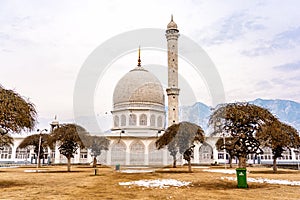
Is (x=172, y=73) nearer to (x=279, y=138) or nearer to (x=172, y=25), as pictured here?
(x=172, y=25)

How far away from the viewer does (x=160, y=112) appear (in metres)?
69.1

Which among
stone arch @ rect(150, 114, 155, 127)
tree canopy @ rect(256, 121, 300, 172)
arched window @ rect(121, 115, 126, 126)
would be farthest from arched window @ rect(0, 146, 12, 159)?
tree canopy @ rect(256, 121, 300, 172)

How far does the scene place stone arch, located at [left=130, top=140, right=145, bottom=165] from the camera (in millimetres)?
62397

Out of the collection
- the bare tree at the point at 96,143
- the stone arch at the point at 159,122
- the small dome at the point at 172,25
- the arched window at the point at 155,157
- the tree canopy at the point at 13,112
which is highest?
the small dome at the point at 172,25

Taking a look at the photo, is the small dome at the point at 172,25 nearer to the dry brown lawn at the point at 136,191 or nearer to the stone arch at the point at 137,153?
the stone arch at the point at 137,153

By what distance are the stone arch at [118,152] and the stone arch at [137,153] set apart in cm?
175

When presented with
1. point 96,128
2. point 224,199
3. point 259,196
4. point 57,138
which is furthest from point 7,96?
point 96,128

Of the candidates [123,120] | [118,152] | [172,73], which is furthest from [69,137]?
[172,73]

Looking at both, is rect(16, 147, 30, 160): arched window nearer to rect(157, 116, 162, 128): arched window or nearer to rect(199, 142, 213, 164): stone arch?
rect(157, 116, 162, 128): arched window

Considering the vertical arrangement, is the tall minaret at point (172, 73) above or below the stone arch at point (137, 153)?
above

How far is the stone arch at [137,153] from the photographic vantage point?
62397 millimetres

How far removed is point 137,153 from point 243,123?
4726 cm

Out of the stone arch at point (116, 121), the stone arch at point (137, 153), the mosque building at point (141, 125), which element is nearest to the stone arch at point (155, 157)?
the mosque building at point (141, 125)

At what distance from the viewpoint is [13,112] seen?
1684 cm
